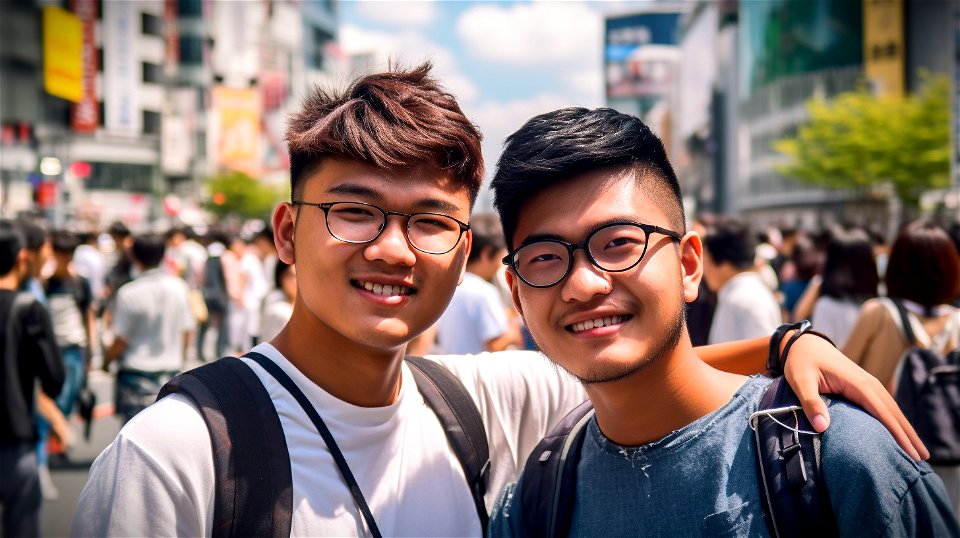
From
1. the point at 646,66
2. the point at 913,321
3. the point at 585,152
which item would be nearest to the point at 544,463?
the point at 585,152

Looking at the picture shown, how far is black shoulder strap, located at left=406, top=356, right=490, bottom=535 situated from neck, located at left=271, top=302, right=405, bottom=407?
22 centimetres

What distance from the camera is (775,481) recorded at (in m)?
1.71

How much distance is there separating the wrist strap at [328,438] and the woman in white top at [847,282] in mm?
4245

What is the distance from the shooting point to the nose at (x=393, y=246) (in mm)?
2031

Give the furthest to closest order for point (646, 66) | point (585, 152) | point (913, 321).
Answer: point (646, 66), point (913, 321), point (585, 152)

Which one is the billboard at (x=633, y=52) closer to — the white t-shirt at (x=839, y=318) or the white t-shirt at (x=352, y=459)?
the white t-shirt at (x=839, y=318)

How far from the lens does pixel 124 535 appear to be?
1.75 metres

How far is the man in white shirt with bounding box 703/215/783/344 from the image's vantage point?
5414 mm

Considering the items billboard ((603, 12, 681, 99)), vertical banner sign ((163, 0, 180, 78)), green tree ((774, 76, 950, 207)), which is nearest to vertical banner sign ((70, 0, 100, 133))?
vertical banner sign ((163, 0, 180, 78))

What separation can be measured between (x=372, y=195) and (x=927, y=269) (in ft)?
10.9

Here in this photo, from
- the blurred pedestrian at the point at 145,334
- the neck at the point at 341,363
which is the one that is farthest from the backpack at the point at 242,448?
the blurred pedestrian at the point at 145,334

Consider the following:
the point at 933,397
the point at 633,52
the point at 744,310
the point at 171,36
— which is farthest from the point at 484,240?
the point at 633,52

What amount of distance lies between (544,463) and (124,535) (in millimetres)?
944

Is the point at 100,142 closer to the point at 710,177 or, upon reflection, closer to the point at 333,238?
the point at 710,177
